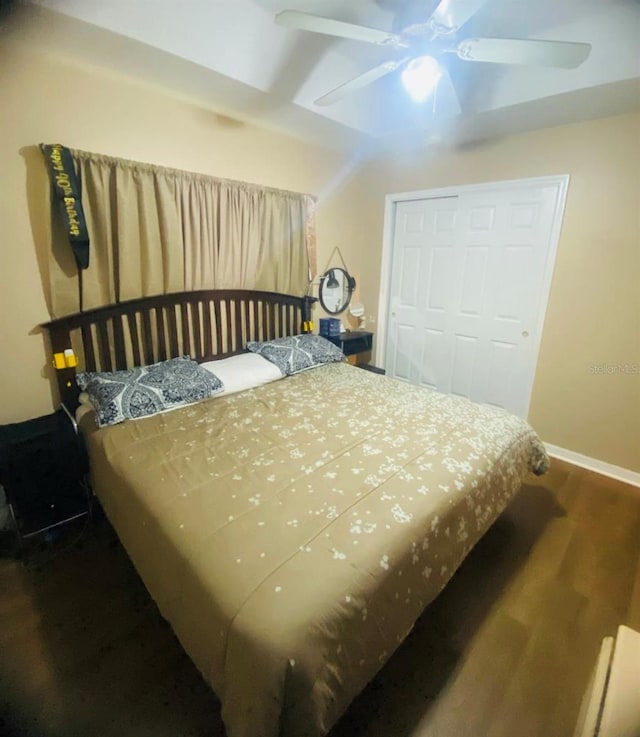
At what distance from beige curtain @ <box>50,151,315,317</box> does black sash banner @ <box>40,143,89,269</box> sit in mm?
87

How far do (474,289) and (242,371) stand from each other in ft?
7.01

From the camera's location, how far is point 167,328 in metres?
2.46

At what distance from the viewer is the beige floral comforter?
0.88 m

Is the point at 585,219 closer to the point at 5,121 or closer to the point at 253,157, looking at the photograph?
the point at 253,157

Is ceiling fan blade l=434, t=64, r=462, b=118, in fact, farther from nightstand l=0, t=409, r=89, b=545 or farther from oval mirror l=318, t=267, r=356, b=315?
nightstand l=0, t=409, r=89, b=545

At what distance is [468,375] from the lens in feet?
10.9

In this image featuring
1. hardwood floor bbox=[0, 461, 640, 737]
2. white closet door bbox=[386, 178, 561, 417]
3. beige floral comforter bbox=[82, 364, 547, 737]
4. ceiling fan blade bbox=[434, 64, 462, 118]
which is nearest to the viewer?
→ beige floral comforter bbox=[82, 364, 547, 737]

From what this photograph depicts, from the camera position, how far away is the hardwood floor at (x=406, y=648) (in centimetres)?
119

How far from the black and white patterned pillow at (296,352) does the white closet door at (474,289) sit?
3.48 ft

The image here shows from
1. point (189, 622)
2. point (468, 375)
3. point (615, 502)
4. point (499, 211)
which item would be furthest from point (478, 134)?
point (189, 622)

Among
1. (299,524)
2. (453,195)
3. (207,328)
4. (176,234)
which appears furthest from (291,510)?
(453,195)

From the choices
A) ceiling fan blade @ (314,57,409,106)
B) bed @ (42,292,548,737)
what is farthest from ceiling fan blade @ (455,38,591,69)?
bed @ (42,292,548,737)

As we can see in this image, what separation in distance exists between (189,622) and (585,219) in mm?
3251

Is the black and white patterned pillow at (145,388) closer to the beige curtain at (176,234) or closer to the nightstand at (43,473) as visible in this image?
the nightstand at (43,473)
